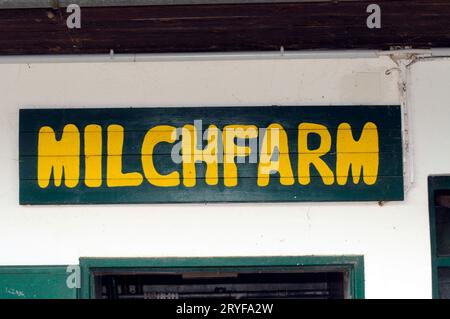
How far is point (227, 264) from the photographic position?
446 centimetres

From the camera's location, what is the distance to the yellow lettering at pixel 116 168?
451 centimetres

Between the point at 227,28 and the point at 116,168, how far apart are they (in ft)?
3.72

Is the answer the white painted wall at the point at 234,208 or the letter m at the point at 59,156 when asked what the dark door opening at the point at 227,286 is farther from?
the letter m at the point at 59,156

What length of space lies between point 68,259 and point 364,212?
73.3 inches

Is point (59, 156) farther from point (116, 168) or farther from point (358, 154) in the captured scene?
point (358, 154)

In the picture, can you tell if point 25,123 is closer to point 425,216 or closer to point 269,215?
point 269,215

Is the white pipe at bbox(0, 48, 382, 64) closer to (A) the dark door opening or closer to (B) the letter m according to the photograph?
(B) the letter m

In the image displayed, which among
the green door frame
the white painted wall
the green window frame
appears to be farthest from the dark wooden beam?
the green door frame

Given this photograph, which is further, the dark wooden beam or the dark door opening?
the dark door opening

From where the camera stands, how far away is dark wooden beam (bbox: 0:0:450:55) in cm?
379

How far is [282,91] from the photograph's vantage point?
4566mm

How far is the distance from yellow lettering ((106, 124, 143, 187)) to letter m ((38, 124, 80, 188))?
7.8 inches

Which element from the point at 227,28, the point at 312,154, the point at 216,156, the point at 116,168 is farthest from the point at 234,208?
the point at 227,28
